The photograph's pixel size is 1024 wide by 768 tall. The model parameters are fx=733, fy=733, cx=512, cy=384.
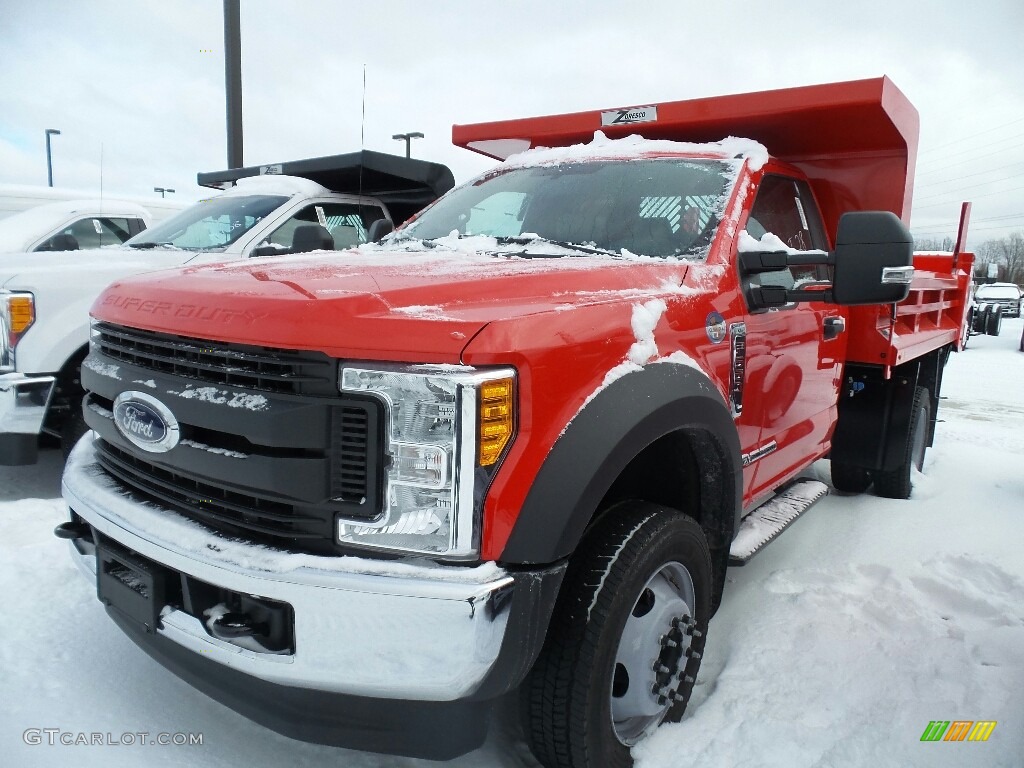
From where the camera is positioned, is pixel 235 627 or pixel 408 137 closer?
pixel 235 627

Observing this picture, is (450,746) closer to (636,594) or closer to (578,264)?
(636,594)

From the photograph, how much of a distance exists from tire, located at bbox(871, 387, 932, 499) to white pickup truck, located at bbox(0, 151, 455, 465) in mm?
3301

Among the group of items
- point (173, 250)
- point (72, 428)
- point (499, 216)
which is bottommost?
point (72, 428)

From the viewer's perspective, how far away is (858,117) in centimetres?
345

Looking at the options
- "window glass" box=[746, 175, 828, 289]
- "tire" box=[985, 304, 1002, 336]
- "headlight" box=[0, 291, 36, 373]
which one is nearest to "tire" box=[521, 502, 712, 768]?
"window glass" box=[746, 175, 828, 289]

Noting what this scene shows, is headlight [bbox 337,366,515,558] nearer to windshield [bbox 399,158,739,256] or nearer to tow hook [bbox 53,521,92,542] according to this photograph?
tow hook [bbox 53,521,92,542]

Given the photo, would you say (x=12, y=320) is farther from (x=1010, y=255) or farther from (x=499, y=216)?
(x=1010, y=255)

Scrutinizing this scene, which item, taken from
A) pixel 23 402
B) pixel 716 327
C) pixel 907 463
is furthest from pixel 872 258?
pixel 23 402

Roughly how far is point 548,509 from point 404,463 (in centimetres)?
34

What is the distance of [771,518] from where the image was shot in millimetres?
3217

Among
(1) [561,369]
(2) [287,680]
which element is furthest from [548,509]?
(2) [287,680]

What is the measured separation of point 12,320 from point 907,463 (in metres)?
5.13

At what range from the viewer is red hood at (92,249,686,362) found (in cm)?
160

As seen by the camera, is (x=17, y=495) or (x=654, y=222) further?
(x=17, y=495)
